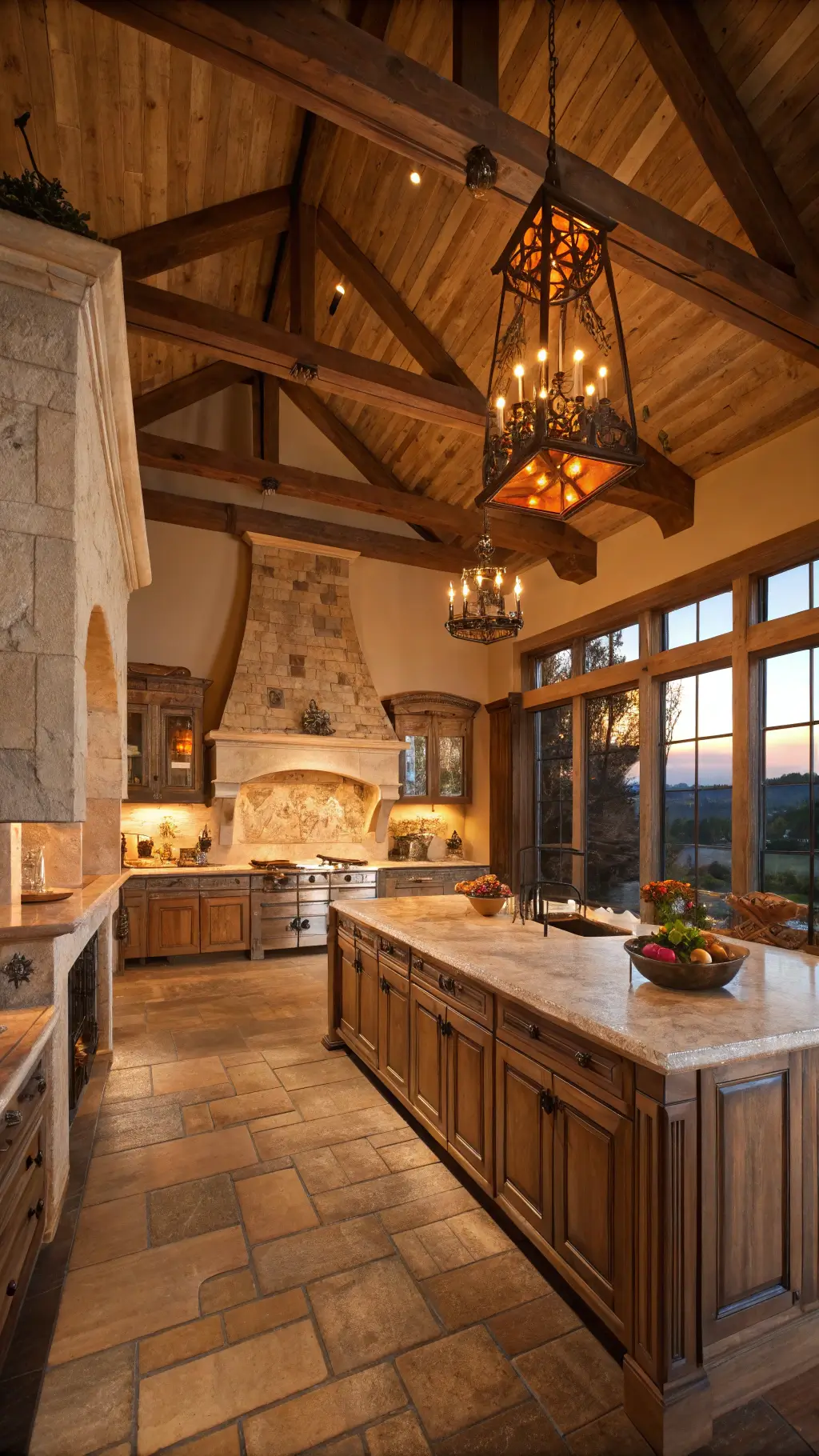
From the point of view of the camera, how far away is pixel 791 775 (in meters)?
4.76

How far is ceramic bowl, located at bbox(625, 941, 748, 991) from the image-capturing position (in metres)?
2.22

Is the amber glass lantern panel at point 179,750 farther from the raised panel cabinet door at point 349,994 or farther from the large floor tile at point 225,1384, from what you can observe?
the large floor tile at point 225,1384

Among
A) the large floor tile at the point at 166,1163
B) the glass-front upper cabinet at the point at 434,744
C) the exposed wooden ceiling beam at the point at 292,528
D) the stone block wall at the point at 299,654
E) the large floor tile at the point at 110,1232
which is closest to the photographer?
the large floor tile at the point at 110,1232

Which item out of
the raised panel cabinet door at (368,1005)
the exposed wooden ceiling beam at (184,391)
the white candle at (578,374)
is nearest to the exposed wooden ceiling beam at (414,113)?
the white candle at (578,374)

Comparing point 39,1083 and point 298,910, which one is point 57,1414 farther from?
point 298,910

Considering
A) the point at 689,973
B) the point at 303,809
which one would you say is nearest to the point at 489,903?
the point at 689,973

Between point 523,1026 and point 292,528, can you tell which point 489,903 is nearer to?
point 523,1026

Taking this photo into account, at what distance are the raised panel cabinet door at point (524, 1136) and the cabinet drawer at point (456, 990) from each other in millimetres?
132

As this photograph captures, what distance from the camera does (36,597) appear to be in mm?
2234

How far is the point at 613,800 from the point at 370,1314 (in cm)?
508

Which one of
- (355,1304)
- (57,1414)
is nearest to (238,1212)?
(355,1304)

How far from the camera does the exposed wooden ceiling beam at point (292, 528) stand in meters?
7.07

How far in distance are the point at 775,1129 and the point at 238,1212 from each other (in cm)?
200

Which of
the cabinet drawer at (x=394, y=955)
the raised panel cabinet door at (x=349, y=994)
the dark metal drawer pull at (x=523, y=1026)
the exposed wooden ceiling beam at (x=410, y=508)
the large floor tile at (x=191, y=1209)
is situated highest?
the exposed wooden ceiling beam at (x=410, y=508)
